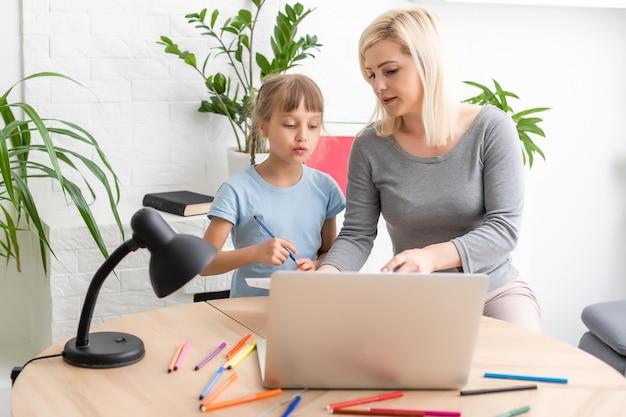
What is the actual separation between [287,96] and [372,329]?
0.92 metres

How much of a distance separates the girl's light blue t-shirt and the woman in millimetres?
84

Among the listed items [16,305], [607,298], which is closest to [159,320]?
[16,305]

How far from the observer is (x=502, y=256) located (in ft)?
6.98

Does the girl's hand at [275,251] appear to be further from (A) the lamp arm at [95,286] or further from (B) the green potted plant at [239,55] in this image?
(B) the green potted plant at [239,55]

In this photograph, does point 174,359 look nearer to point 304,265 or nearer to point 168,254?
point 168,254

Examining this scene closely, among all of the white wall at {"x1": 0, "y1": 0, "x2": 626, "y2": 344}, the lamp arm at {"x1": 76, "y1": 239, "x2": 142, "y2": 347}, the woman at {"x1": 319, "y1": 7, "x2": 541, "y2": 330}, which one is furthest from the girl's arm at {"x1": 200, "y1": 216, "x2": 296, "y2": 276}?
the white wall at {"x1": 0, "y1": 0, "x2": 626, "y2": 344}

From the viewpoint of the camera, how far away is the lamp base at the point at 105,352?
143 cm

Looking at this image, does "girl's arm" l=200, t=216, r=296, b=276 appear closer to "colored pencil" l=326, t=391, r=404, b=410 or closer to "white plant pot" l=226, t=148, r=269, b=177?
"colored pencil" l=326, t=391, r=404, b=410

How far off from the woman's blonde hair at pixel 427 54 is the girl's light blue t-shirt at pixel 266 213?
34 cm

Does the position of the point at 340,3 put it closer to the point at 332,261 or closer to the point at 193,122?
the point at 193,122

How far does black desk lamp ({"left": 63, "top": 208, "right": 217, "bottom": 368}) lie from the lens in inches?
50.4

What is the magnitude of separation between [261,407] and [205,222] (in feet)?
4.98

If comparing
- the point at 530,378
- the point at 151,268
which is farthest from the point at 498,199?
the point at 151,268

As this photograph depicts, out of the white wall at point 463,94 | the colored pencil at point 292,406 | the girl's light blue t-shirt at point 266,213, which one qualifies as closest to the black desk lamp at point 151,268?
the colored pencil at point 292,406
